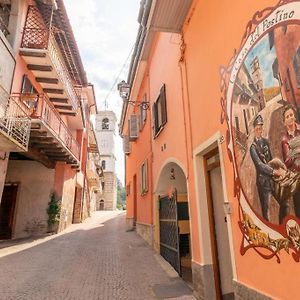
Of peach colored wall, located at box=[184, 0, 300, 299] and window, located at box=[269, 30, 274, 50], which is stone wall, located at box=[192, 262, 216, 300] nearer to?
peach colored wall, located at box=[184, 0, 300, 299]

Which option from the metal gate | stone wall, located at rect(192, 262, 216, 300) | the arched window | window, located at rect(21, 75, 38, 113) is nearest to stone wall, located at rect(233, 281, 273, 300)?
stone wall, located at rect(192, 262, 216, 300)

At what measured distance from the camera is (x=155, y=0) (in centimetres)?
545

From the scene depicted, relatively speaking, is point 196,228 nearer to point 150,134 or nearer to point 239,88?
point 239,88

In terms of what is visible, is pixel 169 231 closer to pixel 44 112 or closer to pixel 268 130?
pixel 268 130

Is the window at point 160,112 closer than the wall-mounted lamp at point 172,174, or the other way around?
the window at point 160,112

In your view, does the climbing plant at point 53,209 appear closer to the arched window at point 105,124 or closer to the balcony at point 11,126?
the balcony at point 11,126

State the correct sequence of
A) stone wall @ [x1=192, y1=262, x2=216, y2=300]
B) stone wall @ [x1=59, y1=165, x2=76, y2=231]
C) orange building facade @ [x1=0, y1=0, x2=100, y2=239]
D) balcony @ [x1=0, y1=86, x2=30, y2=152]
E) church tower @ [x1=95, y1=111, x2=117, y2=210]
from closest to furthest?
1. stone wall @ [x1=192, y1=262, x2=216, y2=300]
2. balcony @ [x1=0, y1=86, x2=30, y2=152]
3. orange building facade @ [x1=0, y1=0, x2=100, y2=239]
4. stone wall @ [x1=59, y1=165, x2=76, y2=231]
5. church tower @ [x1=95, y1=111, x2=117, y2=210]

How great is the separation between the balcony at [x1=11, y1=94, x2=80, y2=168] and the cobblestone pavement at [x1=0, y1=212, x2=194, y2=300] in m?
4.68

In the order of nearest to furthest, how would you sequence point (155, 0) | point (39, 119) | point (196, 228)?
point (196, 228) → point (155, 0) → point (39, 119)

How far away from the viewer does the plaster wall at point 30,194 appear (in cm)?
1362

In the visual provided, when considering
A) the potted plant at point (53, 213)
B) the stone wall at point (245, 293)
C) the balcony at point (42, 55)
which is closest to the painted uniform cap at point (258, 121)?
the stone wall at point (245, 293)

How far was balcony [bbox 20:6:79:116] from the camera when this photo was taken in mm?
10297

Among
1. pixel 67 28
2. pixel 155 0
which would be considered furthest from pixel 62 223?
pixel 155 0

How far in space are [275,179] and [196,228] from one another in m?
2.67
